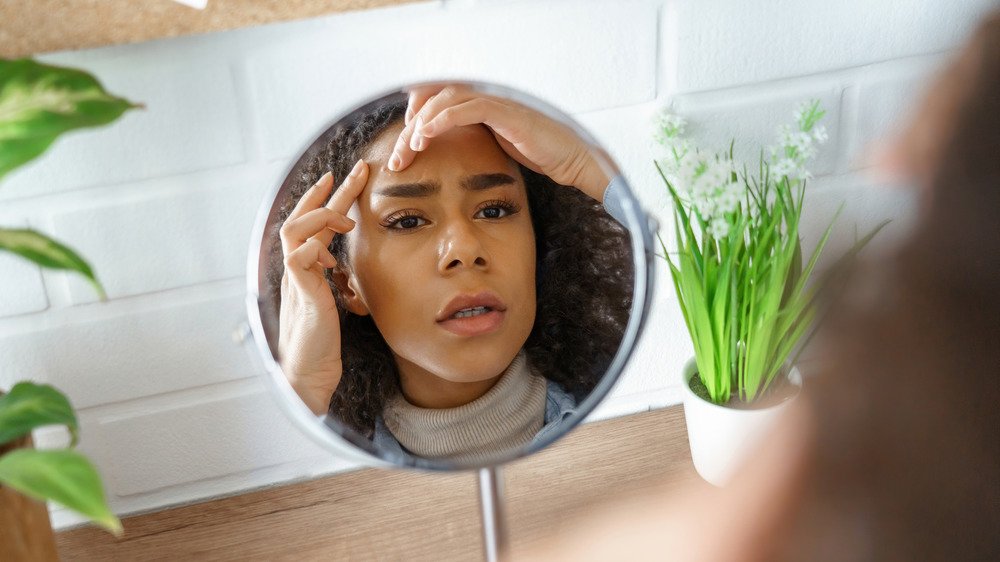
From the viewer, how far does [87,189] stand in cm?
57

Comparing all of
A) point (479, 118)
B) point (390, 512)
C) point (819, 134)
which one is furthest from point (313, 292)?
point (819, 134)

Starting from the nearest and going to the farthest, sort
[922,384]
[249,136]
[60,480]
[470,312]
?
[922,384]
[60,480]
[470,312]
[249,136]

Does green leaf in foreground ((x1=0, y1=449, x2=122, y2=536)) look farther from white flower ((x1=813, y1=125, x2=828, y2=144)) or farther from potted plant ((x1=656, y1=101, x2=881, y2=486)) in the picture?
white flower ((x1=813, y1=125, x2=828, y2=144))

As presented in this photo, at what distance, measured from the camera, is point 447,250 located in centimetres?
46

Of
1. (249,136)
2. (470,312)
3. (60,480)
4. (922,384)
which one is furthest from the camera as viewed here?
(249,136)

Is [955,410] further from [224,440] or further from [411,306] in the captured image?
[224,440]

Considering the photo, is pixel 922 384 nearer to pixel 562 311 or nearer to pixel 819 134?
pixel 562 311

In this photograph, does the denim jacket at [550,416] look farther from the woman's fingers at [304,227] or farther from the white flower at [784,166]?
the white flower at [784,166]

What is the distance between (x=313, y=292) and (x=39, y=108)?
0.48 feet

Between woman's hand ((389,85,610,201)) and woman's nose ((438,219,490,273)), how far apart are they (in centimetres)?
4

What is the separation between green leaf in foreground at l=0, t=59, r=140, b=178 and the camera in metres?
0.37

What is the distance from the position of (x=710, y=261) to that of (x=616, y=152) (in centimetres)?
10

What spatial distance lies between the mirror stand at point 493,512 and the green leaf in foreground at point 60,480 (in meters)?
0.18

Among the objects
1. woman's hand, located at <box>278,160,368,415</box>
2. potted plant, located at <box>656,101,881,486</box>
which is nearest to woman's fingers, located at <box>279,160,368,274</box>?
woman's hand, located at <box>278,160,368,415</box>
